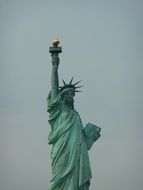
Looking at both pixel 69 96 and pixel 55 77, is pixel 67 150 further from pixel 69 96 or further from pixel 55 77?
pixel 55 77

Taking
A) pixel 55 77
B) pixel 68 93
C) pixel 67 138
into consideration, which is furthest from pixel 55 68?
pixel 67 138

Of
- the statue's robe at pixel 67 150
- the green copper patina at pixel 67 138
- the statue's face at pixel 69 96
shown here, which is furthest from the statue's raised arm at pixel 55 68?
the statue's face at pixel 69 96

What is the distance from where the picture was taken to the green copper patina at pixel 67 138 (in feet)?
83.5

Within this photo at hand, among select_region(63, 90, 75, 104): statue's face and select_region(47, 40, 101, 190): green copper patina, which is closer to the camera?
select_region(47, 40, 101, 190): green copper patina

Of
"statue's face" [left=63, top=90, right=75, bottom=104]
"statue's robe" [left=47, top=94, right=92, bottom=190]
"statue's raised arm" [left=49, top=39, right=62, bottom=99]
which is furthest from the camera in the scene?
"statue's face" [left=63, top=90, right=75, bottom=104]

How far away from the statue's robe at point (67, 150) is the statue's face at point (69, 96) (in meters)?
0.17

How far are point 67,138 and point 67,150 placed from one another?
37 cm

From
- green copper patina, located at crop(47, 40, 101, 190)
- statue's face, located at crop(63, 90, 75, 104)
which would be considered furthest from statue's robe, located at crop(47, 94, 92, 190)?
statue's face, located at crop(63, 90, 75, 104)

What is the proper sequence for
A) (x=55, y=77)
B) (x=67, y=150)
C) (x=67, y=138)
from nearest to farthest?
(x=67, y=150)
(x=67, y=138)
(x=55, y=77)

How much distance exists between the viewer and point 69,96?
2628 cm

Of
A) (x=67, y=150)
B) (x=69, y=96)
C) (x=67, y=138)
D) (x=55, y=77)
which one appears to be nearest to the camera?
(x=67, y=150)

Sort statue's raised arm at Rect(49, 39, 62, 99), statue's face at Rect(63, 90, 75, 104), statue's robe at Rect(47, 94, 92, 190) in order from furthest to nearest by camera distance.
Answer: statue's face at Rect(63, 90, 75, 104)
statue's raised arm at Rect(49, 39, 62, 99)
statue's robe at Rect(47, 94, 92, 190)

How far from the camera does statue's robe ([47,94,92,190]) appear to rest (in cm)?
2542

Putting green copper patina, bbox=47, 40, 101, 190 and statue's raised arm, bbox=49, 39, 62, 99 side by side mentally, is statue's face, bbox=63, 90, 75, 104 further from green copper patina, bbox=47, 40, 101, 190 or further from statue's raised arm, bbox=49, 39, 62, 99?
statue's raised arm, bbox=49, 39, 62, 99
